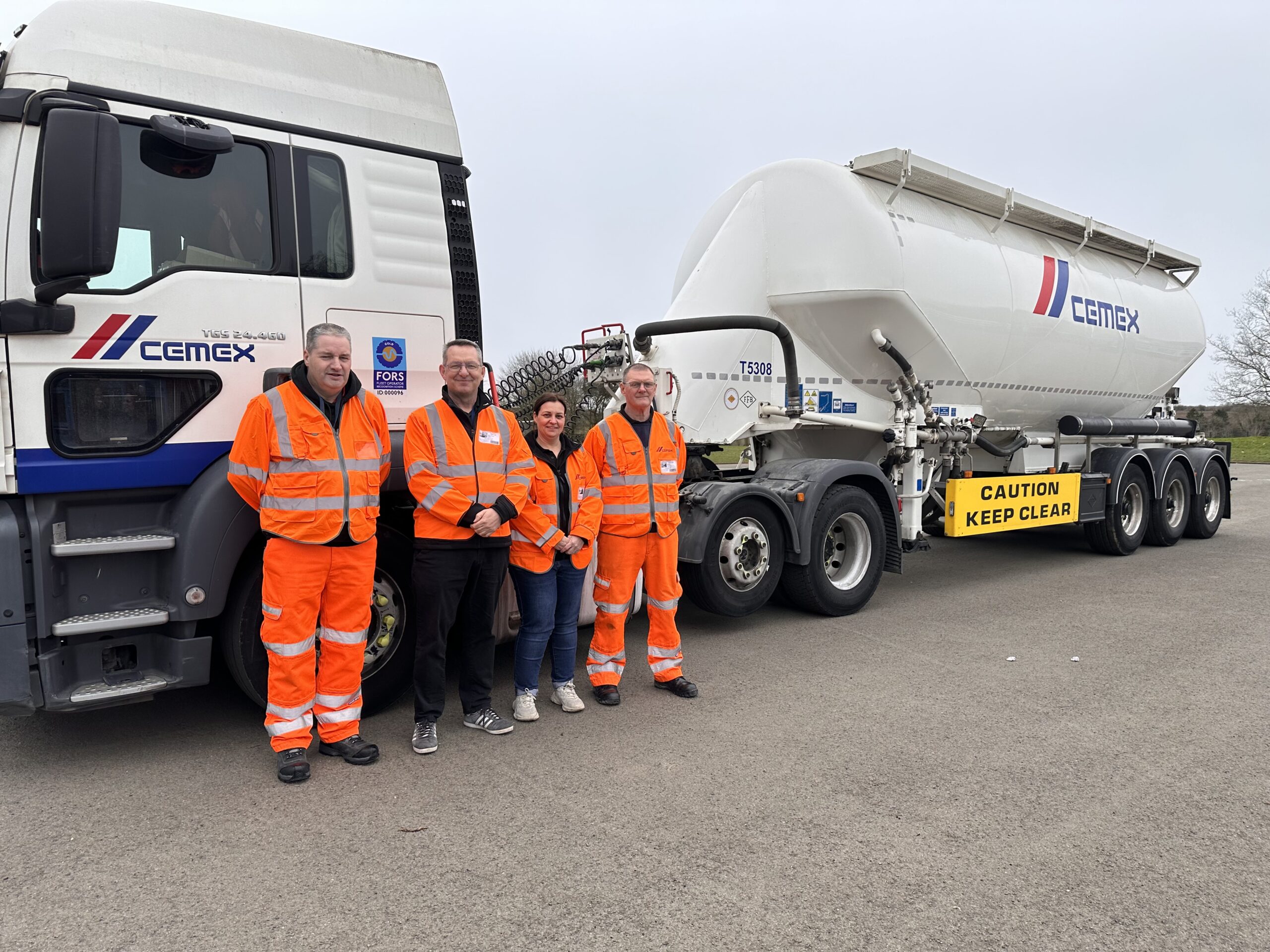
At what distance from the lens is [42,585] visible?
342cm

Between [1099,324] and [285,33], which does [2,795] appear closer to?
[285,33]

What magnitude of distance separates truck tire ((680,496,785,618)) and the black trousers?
6.26 feet

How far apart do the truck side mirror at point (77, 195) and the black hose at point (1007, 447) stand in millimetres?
7706

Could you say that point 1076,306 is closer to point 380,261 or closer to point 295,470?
point 380,261

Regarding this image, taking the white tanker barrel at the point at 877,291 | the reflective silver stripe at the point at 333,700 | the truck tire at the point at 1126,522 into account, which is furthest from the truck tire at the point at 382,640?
the truck tire at the point at 1126,522

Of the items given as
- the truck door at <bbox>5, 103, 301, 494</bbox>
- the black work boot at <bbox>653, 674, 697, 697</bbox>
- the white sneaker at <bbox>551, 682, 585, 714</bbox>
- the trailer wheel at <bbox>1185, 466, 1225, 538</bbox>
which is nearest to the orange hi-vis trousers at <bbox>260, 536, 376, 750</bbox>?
the truck door at <bbox>5, 103, 301, 494</bbox>

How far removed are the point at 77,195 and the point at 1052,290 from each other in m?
7.96

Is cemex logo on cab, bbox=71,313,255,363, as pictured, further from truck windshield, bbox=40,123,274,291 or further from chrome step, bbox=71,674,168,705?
chrome step, bbox=71,674,168,705

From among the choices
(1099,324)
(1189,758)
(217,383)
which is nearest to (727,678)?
(1189,758)

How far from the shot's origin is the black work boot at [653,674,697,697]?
4711 mm

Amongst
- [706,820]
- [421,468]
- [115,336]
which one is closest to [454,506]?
[421,468]

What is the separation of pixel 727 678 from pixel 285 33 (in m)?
4.01

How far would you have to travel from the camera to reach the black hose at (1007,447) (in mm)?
8789

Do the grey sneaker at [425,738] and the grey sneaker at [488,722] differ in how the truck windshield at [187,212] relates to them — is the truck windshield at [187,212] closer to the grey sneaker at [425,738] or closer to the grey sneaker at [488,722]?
the grey sneaker at [425,738]
